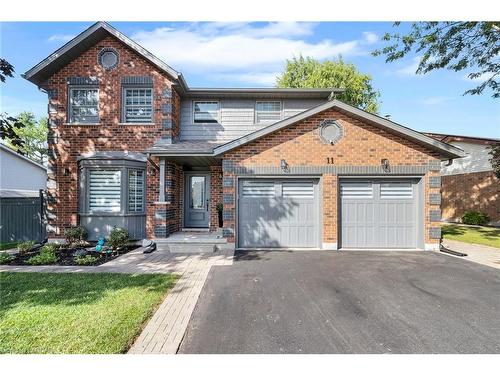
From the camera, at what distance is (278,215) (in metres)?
8.88

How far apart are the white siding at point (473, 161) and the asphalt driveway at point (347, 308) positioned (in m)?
15.1

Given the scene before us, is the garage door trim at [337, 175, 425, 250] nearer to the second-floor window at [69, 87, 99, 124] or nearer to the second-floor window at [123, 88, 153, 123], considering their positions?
the second-floor window at [123, 88, 153, 123]

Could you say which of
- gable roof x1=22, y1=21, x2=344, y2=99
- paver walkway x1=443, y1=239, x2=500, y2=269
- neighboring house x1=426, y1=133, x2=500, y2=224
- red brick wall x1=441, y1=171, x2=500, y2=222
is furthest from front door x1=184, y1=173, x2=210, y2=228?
red brick wall x1=441, y1=171, x2=500, y2=222

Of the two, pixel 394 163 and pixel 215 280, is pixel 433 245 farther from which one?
pixel 215 280

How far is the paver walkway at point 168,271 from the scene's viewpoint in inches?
134

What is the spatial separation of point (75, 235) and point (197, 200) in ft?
15.6

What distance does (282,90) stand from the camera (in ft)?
36.2

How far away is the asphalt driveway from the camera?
133 inches

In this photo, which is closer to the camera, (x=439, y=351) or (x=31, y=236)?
(x=439, y=351)

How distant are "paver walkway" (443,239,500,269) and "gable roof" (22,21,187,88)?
11880 millimetres

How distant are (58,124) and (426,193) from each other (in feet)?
46.0

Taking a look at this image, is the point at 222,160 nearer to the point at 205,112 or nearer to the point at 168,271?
the point at 205,112

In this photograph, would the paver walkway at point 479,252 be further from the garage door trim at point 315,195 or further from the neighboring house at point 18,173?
the neighboring house at point 18,173
